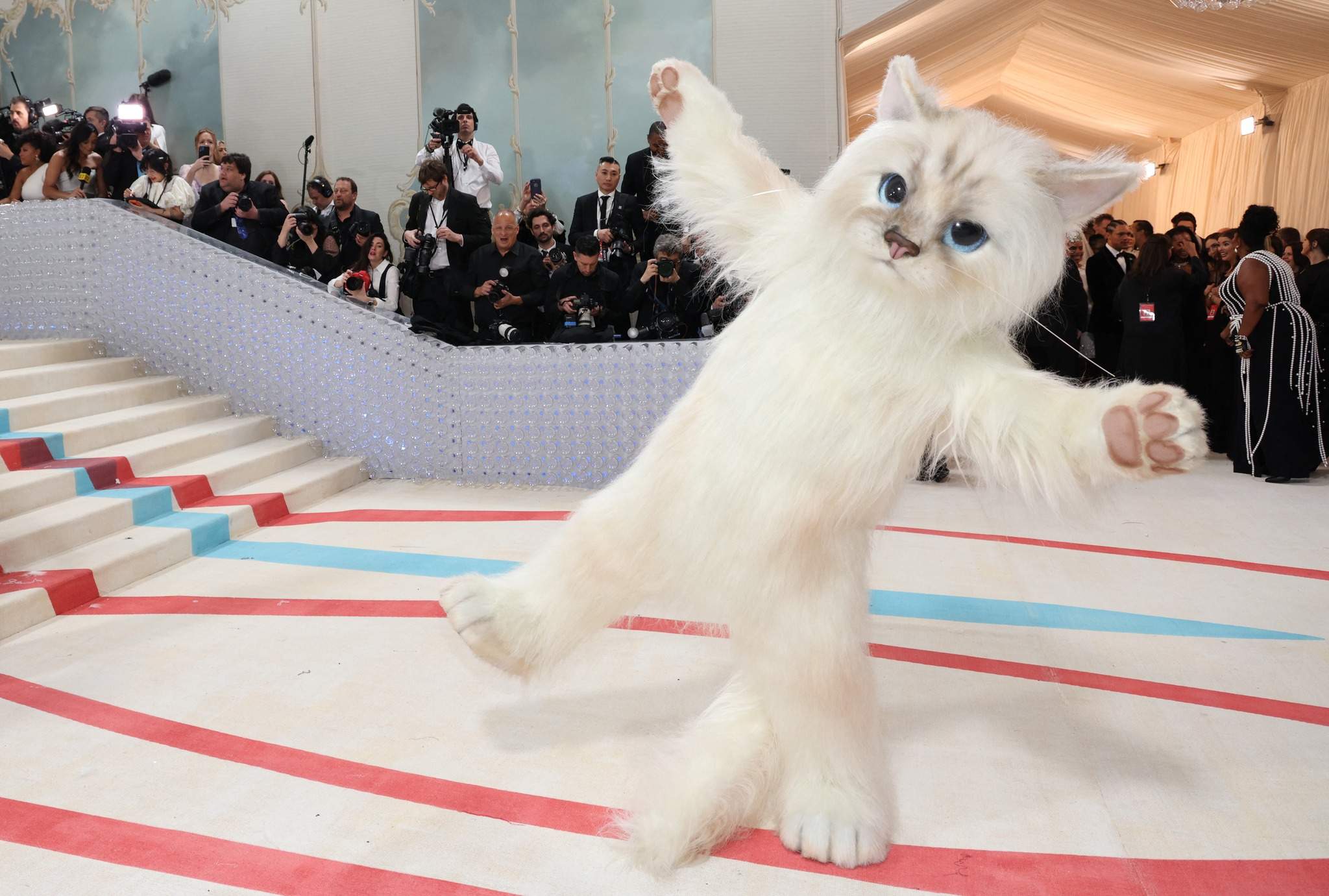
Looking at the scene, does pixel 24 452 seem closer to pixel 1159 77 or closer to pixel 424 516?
pixel 424 516

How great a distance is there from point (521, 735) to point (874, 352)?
3.61ft

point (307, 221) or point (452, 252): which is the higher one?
point (307, 221)

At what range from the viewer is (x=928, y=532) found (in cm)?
353

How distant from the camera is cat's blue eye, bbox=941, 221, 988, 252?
1294 mm

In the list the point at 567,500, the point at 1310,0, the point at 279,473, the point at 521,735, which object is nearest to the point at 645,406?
the point at 567,500

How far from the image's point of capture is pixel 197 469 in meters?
3.83

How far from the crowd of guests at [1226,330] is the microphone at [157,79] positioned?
6.56 m

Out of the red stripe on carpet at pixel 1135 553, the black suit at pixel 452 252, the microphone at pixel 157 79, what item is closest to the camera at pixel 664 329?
the black suit at pixel 452 252

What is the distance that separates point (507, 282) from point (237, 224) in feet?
5.89

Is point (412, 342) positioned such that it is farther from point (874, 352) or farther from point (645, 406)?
point (874, 352)

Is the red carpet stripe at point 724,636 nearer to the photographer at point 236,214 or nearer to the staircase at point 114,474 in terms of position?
the staircase at point 114,474

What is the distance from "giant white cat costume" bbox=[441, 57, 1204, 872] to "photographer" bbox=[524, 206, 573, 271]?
3.13 m

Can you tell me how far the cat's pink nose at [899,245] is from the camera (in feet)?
4.21

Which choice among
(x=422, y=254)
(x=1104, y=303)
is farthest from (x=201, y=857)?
(x=1104, y=303)
